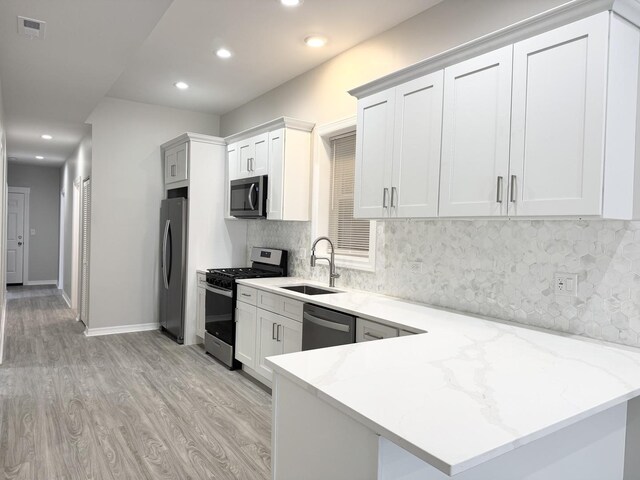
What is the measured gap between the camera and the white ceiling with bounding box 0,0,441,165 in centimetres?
260

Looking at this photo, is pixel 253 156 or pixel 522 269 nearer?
pixel 522 269

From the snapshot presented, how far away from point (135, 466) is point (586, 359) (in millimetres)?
2337

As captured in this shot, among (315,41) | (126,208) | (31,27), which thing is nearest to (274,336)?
(315,41)

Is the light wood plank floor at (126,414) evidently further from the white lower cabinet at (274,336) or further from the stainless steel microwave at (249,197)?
the stainless steel microwave at (249,197)

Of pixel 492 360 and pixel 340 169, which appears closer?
pixel 492 360

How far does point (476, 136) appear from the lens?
2.22m

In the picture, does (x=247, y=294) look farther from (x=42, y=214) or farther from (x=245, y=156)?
(x=42, y=214)

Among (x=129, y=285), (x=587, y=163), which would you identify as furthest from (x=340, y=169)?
(x=129, y=285)

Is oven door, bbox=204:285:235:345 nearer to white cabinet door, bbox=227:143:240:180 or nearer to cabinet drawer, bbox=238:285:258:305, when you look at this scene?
cabinet drawer, bbox=238:285:258:305

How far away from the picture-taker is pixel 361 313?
250cm

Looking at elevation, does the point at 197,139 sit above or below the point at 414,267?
above

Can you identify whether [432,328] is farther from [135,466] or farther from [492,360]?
[135,466]

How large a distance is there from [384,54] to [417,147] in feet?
3.94

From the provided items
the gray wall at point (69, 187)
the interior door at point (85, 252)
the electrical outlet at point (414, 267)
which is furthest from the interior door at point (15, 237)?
the electrical outlet at point (414, 267)
